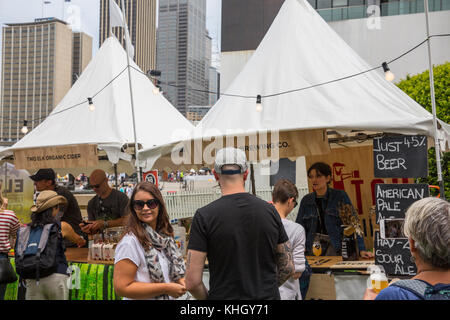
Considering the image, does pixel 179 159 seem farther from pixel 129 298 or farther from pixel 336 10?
pixel 336 10

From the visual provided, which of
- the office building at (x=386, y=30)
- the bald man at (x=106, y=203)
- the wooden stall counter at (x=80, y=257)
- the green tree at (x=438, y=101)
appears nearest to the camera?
the wooden stall counter at (x=80, y=257)

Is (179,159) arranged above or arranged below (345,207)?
above

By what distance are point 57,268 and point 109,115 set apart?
9.89 ft

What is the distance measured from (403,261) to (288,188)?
5.64ft

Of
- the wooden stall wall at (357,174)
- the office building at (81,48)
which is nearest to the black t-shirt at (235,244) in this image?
the wooden stall wall at (357,174)

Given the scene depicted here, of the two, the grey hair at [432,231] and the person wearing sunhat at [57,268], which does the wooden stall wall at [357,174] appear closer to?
the person wearing sunhat at [57,268]

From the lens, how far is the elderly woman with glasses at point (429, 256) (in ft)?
5.33

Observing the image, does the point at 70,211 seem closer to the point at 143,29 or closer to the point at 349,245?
the point at 349,245

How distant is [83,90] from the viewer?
7.71 metres

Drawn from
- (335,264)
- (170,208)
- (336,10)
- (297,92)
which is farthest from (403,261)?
(336,10)

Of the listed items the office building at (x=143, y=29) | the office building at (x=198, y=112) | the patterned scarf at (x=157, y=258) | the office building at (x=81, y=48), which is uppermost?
the office building at (x=81, y=48)

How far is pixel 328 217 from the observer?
5398 millimetres

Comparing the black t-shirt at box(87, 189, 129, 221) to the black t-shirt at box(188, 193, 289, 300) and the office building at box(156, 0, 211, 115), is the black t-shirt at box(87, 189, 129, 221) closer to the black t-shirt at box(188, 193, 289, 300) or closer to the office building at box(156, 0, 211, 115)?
the black t-shirt at box(188, 193, 289, 300)

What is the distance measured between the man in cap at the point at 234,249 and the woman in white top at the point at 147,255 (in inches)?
11.2
